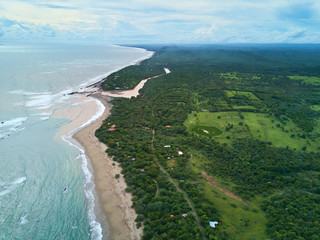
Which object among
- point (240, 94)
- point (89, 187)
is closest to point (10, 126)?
point (89, 187)

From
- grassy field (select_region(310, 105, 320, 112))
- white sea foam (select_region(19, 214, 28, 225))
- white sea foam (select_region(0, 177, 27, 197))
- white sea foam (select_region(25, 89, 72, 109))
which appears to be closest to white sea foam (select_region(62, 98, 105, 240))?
white sea foam (select_region(19, 214, 28, 225))

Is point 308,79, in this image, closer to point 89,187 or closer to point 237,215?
point 237,215

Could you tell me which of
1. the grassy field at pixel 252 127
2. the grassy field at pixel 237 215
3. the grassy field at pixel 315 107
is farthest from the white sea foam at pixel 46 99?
the grassy field at pixel 315 107

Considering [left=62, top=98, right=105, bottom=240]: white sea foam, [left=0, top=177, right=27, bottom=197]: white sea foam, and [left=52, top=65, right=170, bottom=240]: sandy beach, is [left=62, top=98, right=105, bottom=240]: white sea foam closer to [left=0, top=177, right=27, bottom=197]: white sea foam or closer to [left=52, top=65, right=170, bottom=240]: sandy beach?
[left=52, top=65, right=170, bottom=240]: sandy beach

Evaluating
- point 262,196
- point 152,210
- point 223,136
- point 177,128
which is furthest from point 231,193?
point 177,128

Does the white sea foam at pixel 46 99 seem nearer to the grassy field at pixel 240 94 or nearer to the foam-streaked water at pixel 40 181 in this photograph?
the foam-streaked water at pixel 40 181
